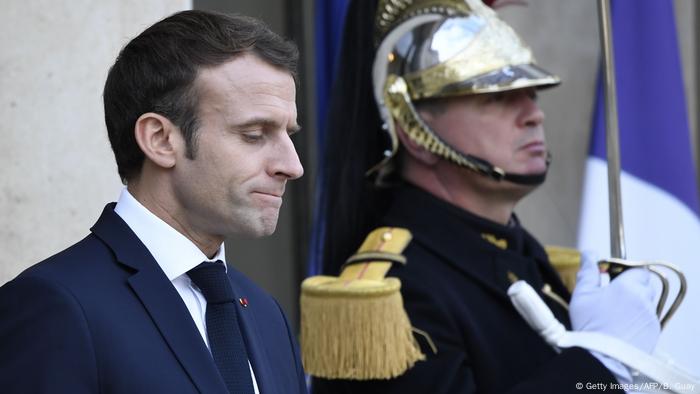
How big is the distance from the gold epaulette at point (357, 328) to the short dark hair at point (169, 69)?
3.33 ft

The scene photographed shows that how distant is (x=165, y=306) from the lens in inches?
74.6

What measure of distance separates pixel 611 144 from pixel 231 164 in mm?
1725

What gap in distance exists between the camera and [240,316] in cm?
207

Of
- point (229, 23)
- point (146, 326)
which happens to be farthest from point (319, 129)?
point (146, 326)

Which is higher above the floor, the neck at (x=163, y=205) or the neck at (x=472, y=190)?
the neck at (x=163, y=205)

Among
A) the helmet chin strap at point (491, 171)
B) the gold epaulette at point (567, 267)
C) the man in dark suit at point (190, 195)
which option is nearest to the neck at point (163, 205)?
the man in dark suit at point (190, 195)

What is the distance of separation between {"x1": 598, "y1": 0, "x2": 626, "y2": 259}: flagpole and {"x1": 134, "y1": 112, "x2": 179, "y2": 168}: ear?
168 centimetres

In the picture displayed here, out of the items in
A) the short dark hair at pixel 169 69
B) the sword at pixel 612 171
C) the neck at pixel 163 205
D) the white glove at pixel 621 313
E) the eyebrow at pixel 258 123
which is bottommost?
the white glove at pixel 621 313

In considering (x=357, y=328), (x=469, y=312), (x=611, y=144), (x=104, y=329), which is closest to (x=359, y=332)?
(x=357, y=328)

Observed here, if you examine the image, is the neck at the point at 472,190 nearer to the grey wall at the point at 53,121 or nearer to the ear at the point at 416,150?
the ear at the point at 416,150

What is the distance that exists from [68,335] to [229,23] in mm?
650

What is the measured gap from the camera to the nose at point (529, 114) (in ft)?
11.2

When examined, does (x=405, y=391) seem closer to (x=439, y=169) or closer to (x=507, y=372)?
(x=507, y=372)

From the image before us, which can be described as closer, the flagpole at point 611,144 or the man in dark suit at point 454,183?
the man in dark suit at point 454,183
